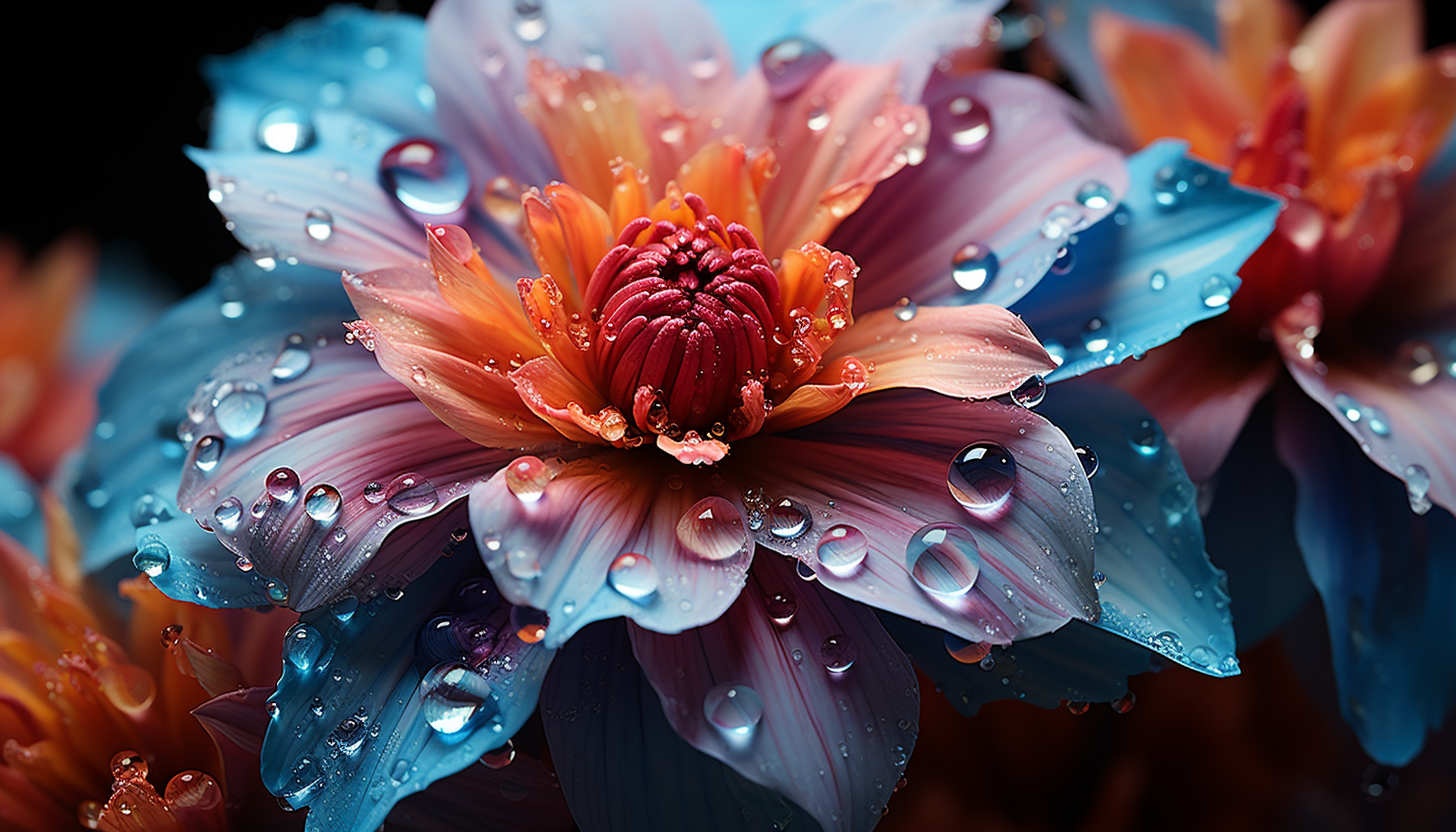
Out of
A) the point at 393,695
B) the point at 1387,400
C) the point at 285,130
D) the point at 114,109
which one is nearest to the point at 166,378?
the point at 285,130

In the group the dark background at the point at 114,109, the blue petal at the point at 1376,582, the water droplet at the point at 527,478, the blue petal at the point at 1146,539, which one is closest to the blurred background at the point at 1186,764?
the blue petal at the point at 1376,582

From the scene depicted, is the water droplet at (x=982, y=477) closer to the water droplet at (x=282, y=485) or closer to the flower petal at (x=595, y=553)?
the flower petal at (x=595, y=553)

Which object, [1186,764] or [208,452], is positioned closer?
[208,452]

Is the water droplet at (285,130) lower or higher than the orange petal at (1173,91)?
higher

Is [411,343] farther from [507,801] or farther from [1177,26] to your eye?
[1177,26]

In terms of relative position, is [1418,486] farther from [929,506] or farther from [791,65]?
[791,65]

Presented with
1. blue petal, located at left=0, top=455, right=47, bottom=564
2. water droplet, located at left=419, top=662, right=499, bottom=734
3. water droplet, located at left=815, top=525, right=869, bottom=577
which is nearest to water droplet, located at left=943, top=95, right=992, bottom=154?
water droplet, located at left=815, top=525, right=869, bottom=577
